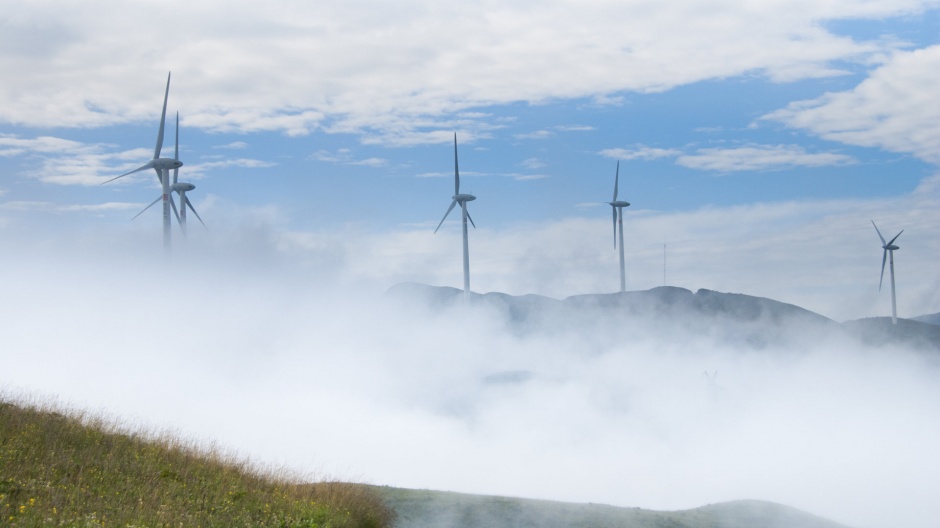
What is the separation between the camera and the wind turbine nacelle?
113 meters

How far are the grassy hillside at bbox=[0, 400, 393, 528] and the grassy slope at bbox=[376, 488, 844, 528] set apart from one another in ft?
9.32

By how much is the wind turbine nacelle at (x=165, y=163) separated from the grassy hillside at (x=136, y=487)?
73.7 metres

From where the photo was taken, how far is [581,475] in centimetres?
12750

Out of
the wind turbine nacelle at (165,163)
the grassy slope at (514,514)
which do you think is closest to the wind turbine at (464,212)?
the wind turbine nacelle at (165,163)

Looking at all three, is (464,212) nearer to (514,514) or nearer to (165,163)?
(165,163)

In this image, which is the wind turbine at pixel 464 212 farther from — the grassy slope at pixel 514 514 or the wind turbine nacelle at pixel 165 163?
the grassy slope at pixel 514 514

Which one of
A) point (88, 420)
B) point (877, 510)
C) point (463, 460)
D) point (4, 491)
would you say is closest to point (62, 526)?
point (4, 491)

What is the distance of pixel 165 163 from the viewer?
4451 inches

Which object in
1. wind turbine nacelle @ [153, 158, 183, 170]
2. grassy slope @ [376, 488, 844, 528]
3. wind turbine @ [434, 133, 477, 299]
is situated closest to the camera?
grassy slope @ [376, 488, 844, 528]

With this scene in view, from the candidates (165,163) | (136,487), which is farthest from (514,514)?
(165,163)

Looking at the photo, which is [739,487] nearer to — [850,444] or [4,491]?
[850,444]

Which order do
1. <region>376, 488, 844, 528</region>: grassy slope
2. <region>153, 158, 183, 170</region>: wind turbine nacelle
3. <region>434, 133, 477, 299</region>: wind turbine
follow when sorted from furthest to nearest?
1. <region>434, 133, 477, 299</region>: wind turbine
2. <region>153, 158, 183, 170</region>: wind turbine nacelle
3. <region>376, 488, 844, 528</region>: grassy slope

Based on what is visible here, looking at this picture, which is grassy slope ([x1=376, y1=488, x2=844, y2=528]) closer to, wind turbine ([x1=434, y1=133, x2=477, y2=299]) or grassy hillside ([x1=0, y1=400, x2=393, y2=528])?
grassy hillside ([x1=0, y1=400, x2=393, y2=528])

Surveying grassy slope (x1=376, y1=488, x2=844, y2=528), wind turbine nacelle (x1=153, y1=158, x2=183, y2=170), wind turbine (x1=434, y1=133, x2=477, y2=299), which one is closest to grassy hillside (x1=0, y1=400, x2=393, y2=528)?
grassy slope (x1=376, y1=488, x2=844, y2=528)
